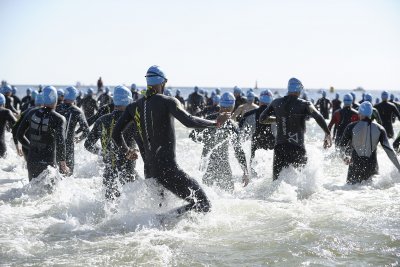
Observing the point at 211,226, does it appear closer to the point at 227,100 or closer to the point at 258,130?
the point at 227,100

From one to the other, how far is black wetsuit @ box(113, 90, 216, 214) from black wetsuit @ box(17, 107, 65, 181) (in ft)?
6.66

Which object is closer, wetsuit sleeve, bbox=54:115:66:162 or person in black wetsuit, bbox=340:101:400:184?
wetsuit sleeve, bbox=54:115:66:162

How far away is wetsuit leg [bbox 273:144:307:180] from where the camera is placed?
7309 mm

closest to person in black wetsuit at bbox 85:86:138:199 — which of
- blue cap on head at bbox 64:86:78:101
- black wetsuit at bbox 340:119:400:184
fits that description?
blue cap on head at bbox 64:86:78:101

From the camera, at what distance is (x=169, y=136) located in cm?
517

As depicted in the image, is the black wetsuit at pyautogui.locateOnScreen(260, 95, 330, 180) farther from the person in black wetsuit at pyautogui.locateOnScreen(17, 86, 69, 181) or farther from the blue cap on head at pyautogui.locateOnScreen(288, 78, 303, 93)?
the person in black wetsuit at pyautogui.locateOnScreen(17, 86, 69, 181)

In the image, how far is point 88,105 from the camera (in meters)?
18.5

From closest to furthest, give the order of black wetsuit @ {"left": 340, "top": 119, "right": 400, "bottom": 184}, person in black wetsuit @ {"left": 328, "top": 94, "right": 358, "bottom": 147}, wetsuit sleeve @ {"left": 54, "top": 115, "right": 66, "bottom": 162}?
wetsuit sleeve @ {"left": 54, "top": 115, "right": 66, "bottom": 162}
black wetsuit @ {"left": 340, "top": 119, "right": 400, "bottom": 184}
person in black wetsuit @ {"left": 328, "top": 94, "right": 358, "bottom": 147}

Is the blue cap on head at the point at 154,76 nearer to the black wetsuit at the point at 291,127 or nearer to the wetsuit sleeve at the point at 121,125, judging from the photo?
the wetsuit sleeve at the point at 121,125

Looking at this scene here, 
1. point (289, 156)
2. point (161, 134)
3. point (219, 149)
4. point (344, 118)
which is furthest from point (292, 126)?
point (344, 118)

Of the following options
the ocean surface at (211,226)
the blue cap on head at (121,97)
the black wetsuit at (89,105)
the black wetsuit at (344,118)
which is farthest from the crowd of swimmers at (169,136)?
the black wetsuit at (89,105)

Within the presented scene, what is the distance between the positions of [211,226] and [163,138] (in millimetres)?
1251

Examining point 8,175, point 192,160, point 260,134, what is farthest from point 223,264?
point 192,160

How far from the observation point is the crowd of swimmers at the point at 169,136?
203 inches
